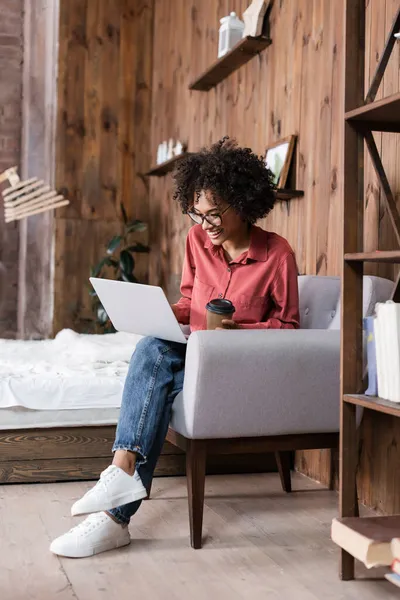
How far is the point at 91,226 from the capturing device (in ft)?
17.8

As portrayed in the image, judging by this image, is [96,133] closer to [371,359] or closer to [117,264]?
[117,264]

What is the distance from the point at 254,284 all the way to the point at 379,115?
2.37ft

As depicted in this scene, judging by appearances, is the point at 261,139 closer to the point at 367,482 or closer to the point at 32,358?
the point at 32,358

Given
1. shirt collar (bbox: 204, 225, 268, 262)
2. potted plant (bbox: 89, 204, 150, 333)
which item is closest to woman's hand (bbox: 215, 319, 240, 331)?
shirt collar (bbox: 204, 225, 268, 262)

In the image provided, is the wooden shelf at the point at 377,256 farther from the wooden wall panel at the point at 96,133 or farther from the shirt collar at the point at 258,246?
the wooden wall panel at the point at 96,133

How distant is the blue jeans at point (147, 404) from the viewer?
2.05 meters

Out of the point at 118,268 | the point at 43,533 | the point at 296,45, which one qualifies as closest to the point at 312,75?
the point at 296,45

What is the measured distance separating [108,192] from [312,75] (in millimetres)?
2741

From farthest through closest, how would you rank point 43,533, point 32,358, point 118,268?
point 118,268
point 32,358
point 43,533

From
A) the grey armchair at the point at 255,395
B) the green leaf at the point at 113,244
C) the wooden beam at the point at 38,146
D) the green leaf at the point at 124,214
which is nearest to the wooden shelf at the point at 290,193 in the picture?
the grey armchair at the point at 255,395

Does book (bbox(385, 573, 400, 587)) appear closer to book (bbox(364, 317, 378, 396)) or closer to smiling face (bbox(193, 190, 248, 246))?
book (bbox(364, 317, 378, 396))

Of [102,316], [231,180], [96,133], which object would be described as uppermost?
[96,133]

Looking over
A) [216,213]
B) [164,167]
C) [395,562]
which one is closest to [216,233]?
[216,213]

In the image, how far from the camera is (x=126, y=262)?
5082 mm
